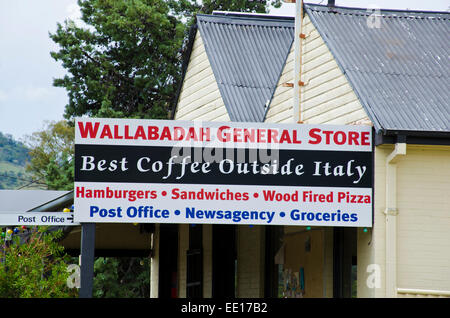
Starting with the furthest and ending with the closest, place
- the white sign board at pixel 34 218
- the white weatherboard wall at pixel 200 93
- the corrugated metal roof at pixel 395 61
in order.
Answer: the white weatherboard wall at pixel 200 93, the white sign board at pixel 34 218, the corrugated metal roof at pixel 395 61

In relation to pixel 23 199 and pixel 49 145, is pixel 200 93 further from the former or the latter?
pixel 49 145

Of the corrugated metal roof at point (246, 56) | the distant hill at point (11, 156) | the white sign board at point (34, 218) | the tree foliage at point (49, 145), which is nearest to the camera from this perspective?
the white sign board at point (34, 218)

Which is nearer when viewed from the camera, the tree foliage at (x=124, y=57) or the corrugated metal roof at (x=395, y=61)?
the corrugated metal roof at (x=395, y=61)

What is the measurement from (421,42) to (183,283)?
802 centimetres

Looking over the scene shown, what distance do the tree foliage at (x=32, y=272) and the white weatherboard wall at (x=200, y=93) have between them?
5.45 meters

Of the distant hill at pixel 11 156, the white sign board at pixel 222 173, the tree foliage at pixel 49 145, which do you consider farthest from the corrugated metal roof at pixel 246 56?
the distant hill at pixel 11 156

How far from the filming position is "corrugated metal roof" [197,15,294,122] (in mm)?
17078

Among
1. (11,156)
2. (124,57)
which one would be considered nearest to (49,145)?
(124,57)

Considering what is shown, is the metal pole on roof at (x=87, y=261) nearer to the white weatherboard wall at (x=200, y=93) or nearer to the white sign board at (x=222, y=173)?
the white sign board at (x=222, y=173)

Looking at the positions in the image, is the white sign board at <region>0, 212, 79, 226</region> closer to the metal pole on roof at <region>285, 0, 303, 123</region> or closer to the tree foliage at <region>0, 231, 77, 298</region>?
the tree foliage at <region>0, 231, 77, 298</region>

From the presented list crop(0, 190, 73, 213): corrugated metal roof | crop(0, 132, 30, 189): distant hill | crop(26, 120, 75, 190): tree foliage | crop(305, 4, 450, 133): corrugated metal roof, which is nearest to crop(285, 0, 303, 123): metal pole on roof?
crop(305, 4, 450, 133): corrugated metal roof

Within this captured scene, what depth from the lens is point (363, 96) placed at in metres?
12.5

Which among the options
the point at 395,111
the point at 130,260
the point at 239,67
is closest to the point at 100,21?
the point at 130,260

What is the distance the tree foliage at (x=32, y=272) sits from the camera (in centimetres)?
1220
